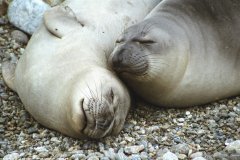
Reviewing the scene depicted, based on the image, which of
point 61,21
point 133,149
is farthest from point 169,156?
point 61,21

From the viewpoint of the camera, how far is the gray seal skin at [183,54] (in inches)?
168

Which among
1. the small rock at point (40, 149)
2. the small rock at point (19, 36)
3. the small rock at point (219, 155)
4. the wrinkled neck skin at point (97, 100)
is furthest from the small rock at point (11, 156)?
the small rock at point (19, 36)

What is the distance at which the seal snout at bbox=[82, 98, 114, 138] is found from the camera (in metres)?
3.90

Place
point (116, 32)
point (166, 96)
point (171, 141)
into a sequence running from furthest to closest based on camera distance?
1. point (116, 32)
2. point (166, 96)
3. point (171, 141)

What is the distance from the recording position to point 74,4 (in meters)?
5.12

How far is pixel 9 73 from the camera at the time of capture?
5.12m

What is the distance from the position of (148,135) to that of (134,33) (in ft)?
2.45

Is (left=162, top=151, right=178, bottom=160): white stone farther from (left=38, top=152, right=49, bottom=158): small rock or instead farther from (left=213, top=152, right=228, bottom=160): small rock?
(left=38, top=152, right=49, bottom=158): small rock

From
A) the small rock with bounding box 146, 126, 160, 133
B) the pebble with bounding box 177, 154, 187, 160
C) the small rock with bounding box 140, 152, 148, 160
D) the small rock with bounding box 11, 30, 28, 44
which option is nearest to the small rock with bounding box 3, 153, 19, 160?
the small rock with bounding box 140, 152, 148, 160

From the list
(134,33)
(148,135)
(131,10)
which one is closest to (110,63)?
(134,33)

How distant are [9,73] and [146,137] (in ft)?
4.84

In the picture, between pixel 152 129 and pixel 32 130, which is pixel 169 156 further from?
pixel 32 130

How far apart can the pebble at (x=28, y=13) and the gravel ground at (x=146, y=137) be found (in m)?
0.98

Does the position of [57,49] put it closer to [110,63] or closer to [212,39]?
[110,63]
